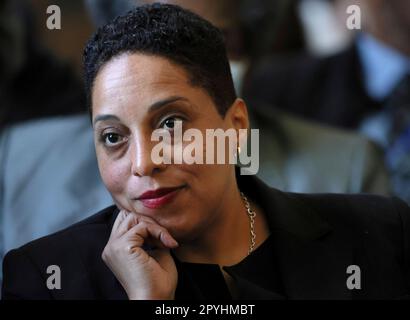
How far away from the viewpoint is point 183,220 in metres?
0.70

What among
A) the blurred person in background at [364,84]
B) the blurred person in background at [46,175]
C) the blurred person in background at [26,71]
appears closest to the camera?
the blurred person in background at [46,175]

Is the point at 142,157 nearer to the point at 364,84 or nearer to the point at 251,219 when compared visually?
the point at 251,219

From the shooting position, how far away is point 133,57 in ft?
2.24

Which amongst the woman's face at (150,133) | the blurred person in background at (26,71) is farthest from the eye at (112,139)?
the blurred person in background at (26,71)

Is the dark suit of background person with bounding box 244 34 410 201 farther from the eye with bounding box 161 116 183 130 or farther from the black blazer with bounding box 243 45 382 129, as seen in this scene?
the eye with bounding box 161 116 183 130

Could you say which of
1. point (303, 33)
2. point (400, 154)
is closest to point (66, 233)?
point (400, 154)

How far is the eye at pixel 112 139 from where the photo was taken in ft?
2.27

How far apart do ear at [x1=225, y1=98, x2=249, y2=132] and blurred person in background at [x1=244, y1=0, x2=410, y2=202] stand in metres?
0.57

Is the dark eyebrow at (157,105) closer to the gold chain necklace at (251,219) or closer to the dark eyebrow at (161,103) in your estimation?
the dark eyebrow at (161,103)

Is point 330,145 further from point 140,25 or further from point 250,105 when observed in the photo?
point 140,25

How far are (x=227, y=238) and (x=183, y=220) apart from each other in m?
0.05

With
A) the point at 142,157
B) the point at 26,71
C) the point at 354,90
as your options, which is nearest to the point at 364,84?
the point at 354,90

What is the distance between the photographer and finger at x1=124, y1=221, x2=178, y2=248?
69cm

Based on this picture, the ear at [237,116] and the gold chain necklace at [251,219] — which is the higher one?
the ear at [237,116]
